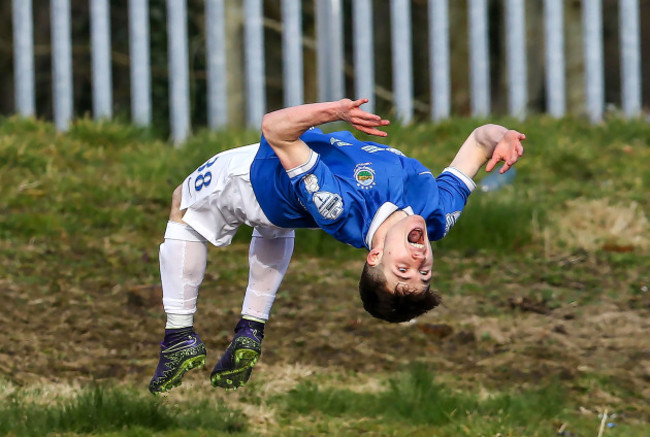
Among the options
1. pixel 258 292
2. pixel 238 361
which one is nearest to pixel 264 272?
pixel 258 292

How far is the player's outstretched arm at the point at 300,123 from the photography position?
12.2 ft

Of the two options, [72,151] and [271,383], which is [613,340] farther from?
[72,151]

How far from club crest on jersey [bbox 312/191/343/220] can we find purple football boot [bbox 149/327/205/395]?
87 centimetres

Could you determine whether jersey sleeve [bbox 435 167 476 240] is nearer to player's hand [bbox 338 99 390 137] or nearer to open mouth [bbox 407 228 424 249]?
open mouth [bbox 407 228 424 249]

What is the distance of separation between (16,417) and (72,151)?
13.2 feet

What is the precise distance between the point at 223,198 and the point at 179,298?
0.44 metres

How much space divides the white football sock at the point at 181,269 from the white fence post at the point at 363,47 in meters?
4.78

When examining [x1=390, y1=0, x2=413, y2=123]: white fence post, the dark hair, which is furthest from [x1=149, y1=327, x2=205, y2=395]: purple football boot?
[x1=390, y1=0, x2=413, y2=123]: white fence post

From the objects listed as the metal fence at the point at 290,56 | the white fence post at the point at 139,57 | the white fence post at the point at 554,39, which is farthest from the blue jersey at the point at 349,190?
the white fence post at the point at 554,39

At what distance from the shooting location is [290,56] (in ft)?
29.5

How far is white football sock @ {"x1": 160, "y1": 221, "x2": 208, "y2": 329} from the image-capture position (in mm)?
4391

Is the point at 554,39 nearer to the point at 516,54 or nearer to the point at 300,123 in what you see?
the point at 516,54

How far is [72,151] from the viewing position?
8492 millimetres

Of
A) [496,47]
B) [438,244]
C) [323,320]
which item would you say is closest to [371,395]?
[323,320]
